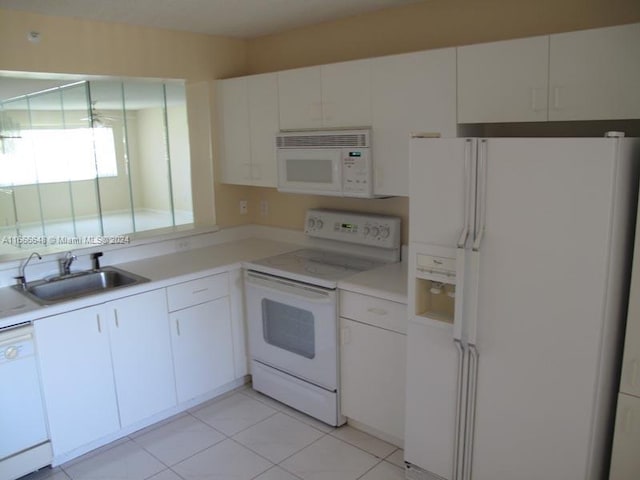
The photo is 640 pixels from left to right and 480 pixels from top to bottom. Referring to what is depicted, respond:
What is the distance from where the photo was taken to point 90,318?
2.76 meters

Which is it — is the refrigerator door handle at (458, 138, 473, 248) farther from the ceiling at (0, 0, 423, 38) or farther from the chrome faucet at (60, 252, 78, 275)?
the chrome faucet at (60, 252, 78, 275)

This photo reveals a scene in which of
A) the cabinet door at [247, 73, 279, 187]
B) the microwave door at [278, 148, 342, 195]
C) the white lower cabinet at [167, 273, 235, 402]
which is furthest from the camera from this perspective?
the cabinet door at [247, 73, 279, 187]

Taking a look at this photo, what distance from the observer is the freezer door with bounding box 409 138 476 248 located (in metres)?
2.10

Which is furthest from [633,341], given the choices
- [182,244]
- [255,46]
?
[255,46]

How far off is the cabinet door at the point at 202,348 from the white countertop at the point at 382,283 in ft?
3.15

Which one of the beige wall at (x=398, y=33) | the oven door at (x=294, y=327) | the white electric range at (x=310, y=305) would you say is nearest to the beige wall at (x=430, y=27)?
the beige wall at (x=398, y=33)

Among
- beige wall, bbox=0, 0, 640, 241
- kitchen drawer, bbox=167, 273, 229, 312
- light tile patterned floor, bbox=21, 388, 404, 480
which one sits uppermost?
beige wall, bbox=0, 0, 640, 241

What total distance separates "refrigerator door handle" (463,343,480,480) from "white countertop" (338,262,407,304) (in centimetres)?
51

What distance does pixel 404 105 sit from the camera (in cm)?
273

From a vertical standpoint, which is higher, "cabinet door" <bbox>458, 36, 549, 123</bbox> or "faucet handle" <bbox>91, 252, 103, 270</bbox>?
"cabinet door" <bbox>458, 36, 549, 123</bbox>

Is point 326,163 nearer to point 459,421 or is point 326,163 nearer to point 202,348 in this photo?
point 202,348

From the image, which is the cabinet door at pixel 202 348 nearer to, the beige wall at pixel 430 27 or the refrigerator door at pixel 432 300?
the refrigerator door at pixel 432 300

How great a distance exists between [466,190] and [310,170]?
130 centimetres

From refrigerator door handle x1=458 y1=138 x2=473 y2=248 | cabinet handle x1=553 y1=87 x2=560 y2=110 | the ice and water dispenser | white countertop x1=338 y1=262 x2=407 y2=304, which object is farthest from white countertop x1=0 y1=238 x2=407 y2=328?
cabinet handle x1=553 y1=87 x2=560 y2=110
